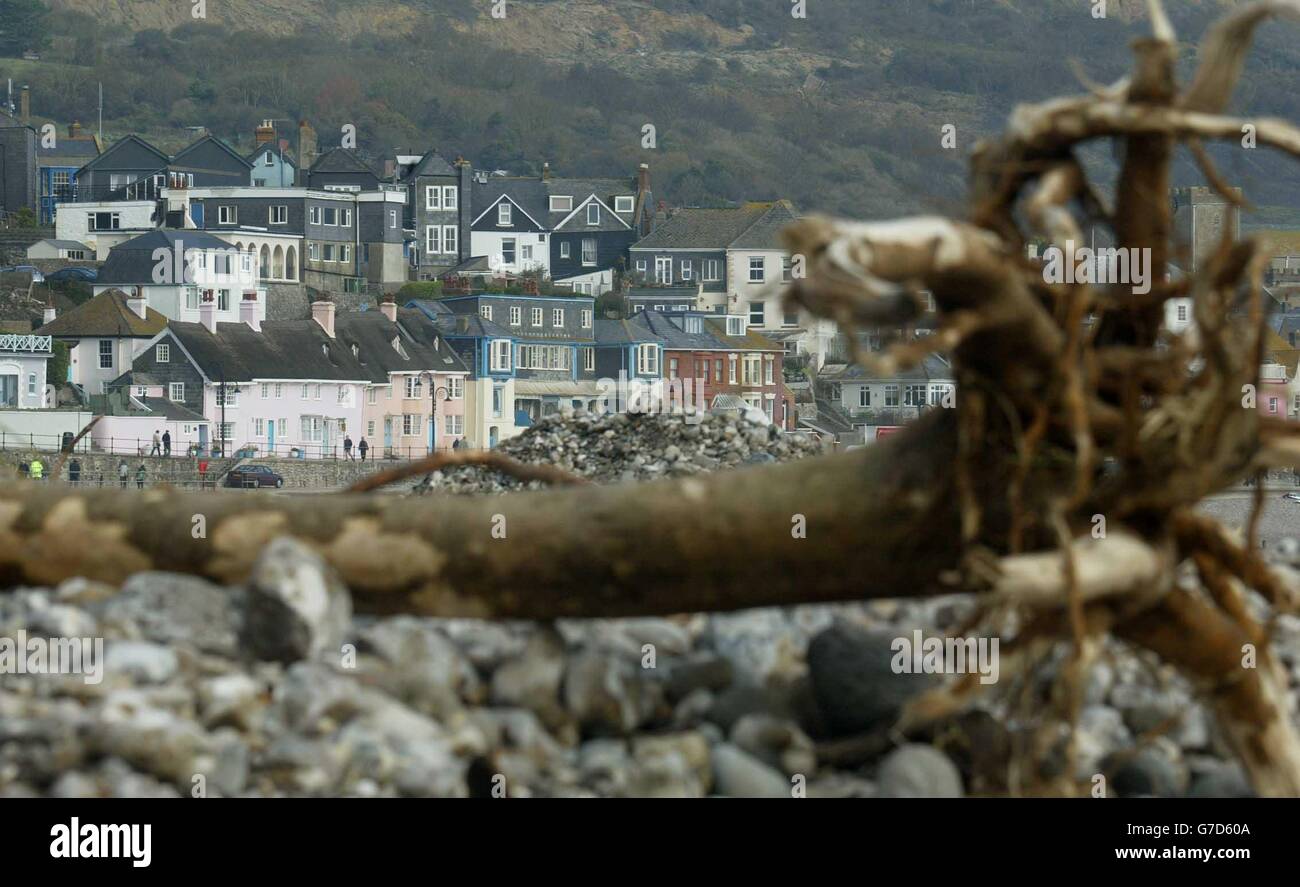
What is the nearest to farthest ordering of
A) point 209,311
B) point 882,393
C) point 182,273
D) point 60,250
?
point 209,311 < point 182,273 < point 882,393 < point 60,250

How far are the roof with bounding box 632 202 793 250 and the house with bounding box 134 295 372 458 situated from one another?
2200 inches

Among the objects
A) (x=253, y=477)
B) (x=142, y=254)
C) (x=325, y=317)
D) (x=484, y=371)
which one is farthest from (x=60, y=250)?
(x=253, y=477)

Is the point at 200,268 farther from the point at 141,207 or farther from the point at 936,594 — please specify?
the point at 936,594

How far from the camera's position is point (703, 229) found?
156 m

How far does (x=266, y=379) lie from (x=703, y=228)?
67431mm

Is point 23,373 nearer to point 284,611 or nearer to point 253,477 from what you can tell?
point 253,477

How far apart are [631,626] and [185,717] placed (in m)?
2.32

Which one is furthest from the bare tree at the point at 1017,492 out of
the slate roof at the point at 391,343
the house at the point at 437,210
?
the house at the point at 437,210

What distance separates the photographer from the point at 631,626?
337 inches

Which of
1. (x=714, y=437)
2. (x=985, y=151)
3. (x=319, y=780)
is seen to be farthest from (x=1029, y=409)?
(x=714, y=437)

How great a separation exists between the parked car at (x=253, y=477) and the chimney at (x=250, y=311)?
72.8 ft

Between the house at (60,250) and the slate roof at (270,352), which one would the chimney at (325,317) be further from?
the house at (60,250)

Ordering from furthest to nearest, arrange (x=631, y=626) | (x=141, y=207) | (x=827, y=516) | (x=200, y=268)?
(x=141, y=207) < (x=200, y=268) < (x=631, y=626) < (x=827, y=516)

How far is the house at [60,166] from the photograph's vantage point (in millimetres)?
163250
